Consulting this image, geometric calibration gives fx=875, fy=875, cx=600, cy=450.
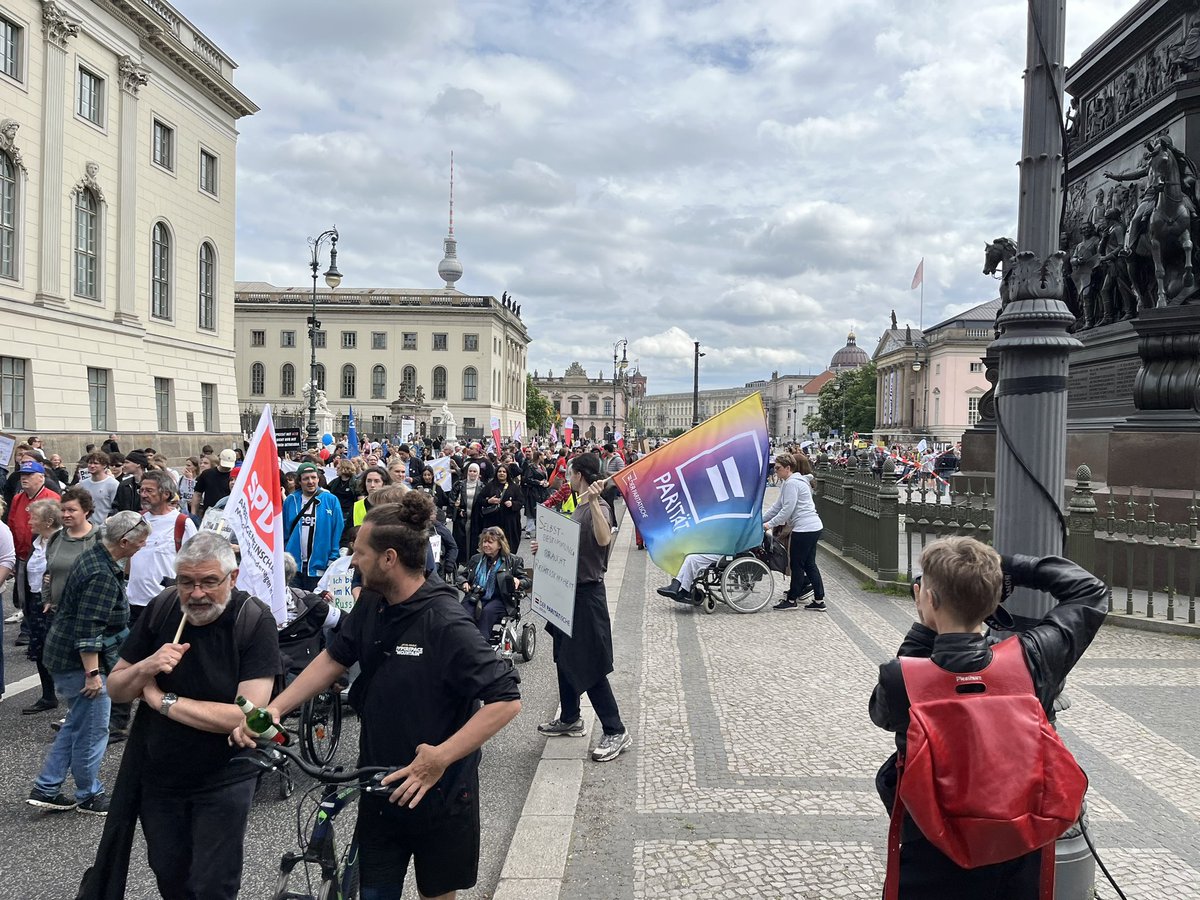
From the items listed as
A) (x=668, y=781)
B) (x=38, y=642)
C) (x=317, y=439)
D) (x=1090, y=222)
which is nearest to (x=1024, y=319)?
(x=668, y=781)

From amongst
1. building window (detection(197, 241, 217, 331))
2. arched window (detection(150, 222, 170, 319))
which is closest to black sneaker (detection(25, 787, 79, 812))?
arched window (detection(150, 222, 170, 319))

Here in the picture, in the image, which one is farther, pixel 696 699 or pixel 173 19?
pixel 173 19

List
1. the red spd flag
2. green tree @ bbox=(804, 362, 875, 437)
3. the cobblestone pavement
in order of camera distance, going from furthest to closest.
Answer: green tree @ bbox=(804, 362, 875, 437) → the red spd flag → the cobblestone pavement

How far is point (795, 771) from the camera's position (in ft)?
17.3

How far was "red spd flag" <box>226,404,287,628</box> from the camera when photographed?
559 centimetres

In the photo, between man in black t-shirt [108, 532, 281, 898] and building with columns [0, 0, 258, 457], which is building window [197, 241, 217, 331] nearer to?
building with columns [0, 0, 258, 457]

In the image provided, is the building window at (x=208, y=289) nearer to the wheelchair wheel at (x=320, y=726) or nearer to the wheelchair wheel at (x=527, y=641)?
the wheelchair wheel at (x=527, y=641)

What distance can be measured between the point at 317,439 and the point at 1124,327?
26229 millimetres

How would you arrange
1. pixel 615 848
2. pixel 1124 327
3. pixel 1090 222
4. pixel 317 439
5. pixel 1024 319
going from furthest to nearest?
pixel 317 439, pixel 1090 222, pixel 1124 327, pixel 615 848, pixel 1024 319

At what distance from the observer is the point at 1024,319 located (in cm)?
346

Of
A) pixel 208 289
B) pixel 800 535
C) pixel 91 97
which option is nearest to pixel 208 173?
pixel 208 289

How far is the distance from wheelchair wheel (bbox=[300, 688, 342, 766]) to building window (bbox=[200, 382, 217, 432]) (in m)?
34.3

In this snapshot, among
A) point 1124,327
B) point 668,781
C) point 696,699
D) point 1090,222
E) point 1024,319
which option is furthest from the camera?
point 1090,222

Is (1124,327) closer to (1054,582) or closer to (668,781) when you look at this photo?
(668,781)
